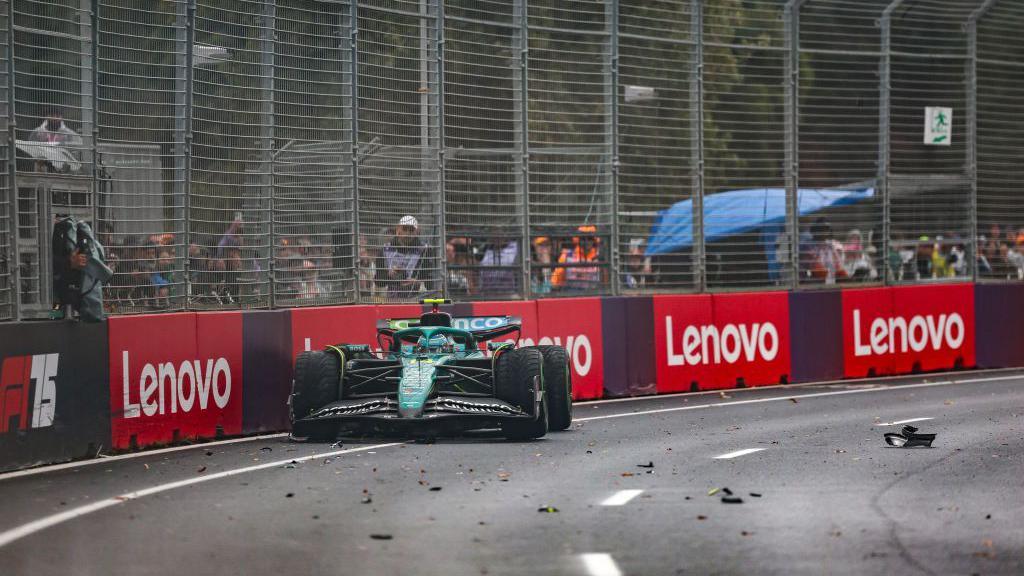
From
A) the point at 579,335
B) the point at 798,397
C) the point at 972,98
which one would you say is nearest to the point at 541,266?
the point at 579,335

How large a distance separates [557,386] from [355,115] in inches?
163

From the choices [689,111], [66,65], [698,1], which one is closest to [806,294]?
[689,111]

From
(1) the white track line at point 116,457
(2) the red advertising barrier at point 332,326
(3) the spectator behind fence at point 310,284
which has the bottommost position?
(1) the white track line at point 116,457

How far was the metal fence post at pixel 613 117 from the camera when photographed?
1928 cm

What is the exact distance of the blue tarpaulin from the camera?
19.9 m

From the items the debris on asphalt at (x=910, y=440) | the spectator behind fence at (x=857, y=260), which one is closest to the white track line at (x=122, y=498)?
the debris on asphalt at (x=910, y=440)

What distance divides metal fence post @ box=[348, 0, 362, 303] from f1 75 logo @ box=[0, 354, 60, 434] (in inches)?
189

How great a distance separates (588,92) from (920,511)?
37.6 feet

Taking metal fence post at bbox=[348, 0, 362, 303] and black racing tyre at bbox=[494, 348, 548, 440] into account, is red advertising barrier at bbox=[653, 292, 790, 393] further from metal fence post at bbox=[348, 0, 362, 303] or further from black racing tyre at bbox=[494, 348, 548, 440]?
black racing tyre at bbox=[494, 348, 548, 440]

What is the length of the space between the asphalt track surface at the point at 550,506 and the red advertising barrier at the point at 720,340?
496 centimetres

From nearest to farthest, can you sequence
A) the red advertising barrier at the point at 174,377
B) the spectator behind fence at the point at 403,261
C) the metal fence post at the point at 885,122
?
1. the red advertising barrier at the point at 174,377
2. the spectator behind fence at the point at 403,261
3. the metal fence post at the point at 885,122

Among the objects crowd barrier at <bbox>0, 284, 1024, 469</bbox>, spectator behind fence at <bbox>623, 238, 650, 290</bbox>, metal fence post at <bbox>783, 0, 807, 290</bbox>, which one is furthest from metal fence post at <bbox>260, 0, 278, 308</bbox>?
metal fence post at <bbox>783, 0, 807, 290</bbox>

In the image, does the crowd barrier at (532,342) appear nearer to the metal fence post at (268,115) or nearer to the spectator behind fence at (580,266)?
the spectator behind fence at (580,266)

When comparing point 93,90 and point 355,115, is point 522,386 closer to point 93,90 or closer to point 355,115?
point 93,90
